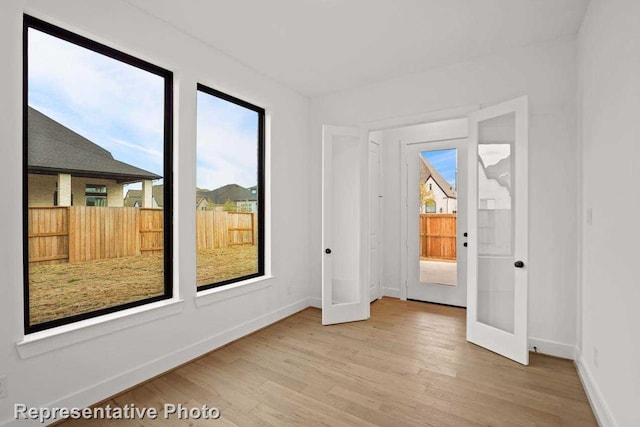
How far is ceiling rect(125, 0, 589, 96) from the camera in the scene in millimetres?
2455

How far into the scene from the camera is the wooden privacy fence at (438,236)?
174 inches

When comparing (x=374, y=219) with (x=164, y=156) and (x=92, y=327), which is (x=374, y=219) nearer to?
(x=164, y=156)

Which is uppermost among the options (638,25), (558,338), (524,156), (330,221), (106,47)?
(106,47)

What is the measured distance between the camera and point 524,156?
2.78 m

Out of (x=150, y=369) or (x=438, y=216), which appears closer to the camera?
(x=150, y=369)

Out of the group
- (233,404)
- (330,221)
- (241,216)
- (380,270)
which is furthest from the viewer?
(380,270)

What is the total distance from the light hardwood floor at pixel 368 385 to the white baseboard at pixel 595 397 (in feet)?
0.18

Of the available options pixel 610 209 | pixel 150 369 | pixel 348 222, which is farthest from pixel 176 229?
pixel 610 209

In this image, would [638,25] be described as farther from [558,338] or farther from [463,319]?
[463,319]

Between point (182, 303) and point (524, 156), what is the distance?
331 centimetres

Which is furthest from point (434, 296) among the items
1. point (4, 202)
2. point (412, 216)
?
point (4, 202)

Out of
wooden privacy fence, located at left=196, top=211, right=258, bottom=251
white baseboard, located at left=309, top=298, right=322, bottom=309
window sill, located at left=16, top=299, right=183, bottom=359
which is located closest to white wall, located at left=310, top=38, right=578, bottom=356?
white baseboard, located at left=309, top=298, right=322, bottom=309

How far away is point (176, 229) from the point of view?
2.78 metres

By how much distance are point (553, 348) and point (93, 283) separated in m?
3.96
